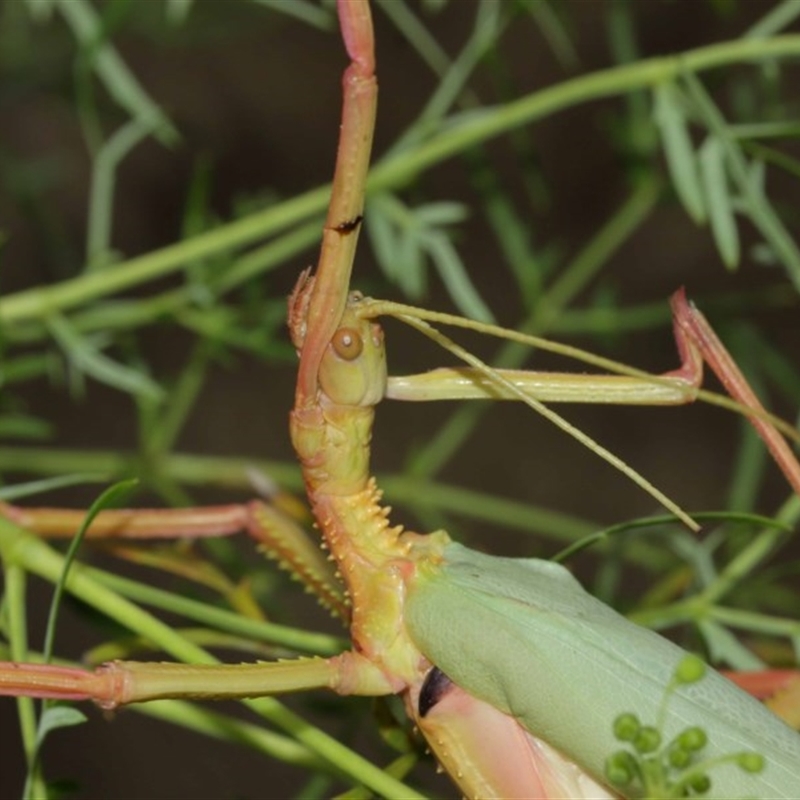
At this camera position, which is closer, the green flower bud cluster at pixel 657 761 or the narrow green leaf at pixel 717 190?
the green flower bud cluster at pixel 657 761

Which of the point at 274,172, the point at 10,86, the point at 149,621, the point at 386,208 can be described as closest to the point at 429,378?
the point at 149,621

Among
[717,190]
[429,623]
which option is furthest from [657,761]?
[717,190]

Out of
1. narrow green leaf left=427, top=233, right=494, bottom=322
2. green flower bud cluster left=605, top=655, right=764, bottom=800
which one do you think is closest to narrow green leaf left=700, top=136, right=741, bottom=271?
narrow green leaf left=427, top=233, right=494, bottom=322

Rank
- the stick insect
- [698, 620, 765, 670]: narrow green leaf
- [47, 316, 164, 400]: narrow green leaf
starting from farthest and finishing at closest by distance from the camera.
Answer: [47, 316, 164, 400]: narrow green leaf → [698, 620, 765, 670]: narrow green leaf → the stick insect

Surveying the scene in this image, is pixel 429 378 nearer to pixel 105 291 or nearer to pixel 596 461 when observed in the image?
pixel 105 291

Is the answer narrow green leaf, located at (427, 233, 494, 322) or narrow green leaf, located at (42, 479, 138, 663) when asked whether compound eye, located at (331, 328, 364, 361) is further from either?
narrow green leaf, located at (427, 233, 494, 322)

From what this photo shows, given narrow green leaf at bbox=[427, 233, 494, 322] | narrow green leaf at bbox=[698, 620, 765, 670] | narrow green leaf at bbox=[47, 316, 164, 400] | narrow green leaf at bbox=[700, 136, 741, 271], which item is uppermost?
narrow green leaf at bbox=[700, 136, 741, 271]

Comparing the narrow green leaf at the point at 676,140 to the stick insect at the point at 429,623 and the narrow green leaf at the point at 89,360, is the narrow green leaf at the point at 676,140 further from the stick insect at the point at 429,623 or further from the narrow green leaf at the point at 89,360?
the narrow green leaf at the point at 89,360

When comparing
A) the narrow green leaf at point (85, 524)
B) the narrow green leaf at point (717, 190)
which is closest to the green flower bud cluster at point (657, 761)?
the narrow green leaf at point (85, 524)

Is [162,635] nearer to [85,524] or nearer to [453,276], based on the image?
[85,524]
